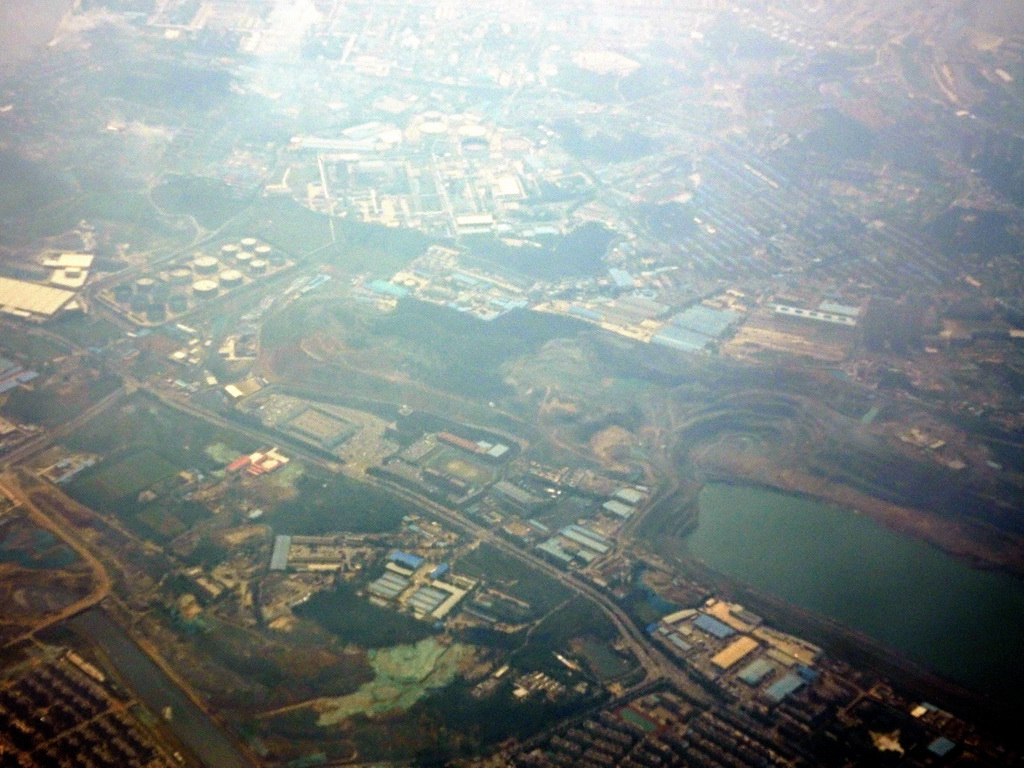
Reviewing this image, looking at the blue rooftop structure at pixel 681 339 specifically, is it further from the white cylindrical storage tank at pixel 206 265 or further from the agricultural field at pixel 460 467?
the white cylindrical storage tank at pixel 206 265

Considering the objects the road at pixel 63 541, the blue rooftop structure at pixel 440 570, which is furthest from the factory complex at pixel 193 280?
the blue rooftop structure at pixel 440 570

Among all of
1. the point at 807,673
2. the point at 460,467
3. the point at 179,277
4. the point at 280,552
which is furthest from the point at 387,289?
the point at 807,673

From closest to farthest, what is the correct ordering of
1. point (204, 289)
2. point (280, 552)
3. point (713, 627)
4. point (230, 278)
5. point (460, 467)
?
point (713, 627), point (280, 552), point (460, 467), point (204, 289), point (230, 278)

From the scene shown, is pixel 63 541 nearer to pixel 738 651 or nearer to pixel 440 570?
pixel 440 570

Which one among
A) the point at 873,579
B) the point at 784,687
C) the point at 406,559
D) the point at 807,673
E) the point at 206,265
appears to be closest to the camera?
the point at 784,687

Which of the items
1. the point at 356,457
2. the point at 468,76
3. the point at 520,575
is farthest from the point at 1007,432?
the point at 468,76

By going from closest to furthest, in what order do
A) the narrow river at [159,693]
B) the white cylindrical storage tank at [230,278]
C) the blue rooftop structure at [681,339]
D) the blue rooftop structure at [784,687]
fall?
the narrow river at [159,693]
the blue rooftop structure at [784,687]
the blue rooftop structure at [681,339]
the white cylindrical storage tank at [230,278]

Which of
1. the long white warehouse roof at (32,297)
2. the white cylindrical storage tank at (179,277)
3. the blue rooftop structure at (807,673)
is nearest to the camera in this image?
the blue rooftop structure at (807,673)
